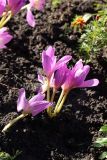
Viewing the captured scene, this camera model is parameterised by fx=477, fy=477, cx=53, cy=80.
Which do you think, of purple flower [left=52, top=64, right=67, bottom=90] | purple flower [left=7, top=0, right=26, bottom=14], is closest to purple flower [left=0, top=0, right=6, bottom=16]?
purple flower [left=7, top=0, right=26, bottom=14]

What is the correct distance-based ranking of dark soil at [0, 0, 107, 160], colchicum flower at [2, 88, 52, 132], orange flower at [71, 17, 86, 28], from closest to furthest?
colchicum flower at [2, 88, 52, 132] → dark soil at [0, 0, 107, 160] → orange flower at [71, 17, 86, 28]

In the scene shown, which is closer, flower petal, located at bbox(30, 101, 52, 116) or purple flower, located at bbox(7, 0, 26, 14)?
flower petal, located at bbox(30, 101, 52, 116)

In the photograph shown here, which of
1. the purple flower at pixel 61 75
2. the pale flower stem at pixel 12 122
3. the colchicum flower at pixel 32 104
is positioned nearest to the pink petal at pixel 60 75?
the purple flower at pixel 61 75

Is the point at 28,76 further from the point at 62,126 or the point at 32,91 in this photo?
the point at 62,126

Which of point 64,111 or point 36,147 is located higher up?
point 64,111

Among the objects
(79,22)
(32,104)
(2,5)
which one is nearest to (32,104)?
(32,104)

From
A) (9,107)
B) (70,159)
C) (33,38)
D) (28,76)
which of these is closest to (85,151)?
(70,159)

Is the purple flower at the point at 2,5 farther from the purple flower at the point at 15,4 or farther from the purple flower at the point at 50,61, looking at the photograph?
the purple flower at the point at 50,61

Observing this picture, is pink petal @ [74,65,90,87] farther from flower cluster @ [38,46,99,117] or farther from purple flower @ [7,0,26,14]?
purple flower @ [7,0,26,14]

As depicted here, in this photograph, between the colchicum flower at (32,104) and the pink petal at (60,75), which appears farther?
the pink petal at (60,75)
